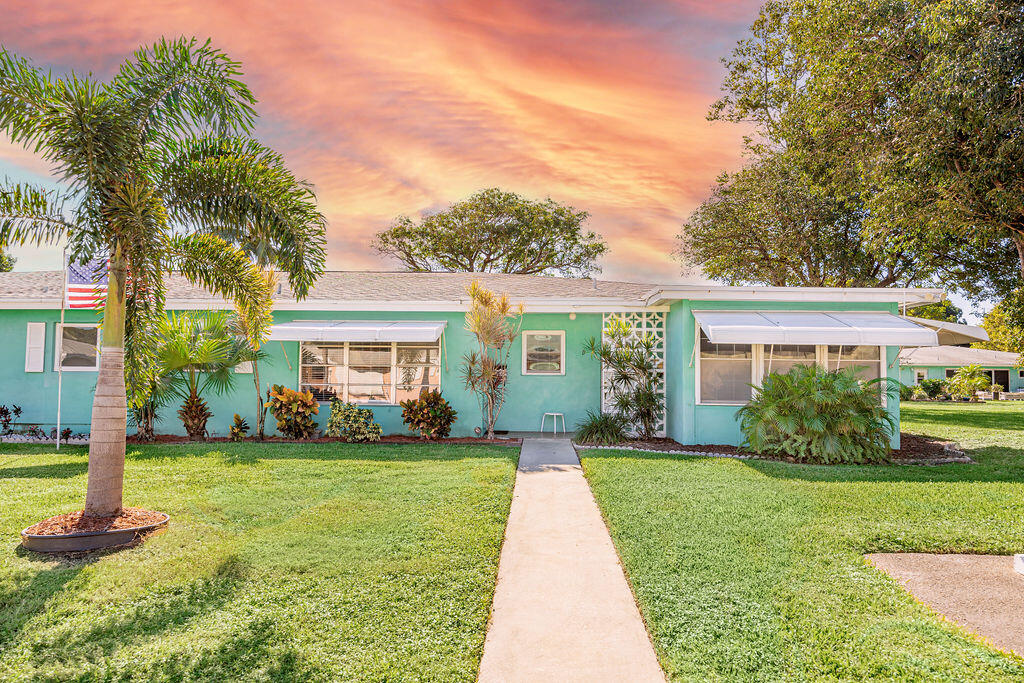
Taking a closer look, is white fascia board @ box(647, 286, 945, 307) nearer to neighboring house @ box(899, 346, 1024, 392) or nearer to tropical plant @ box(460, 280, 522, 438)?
tropical plant @ box(460, 280, 522, 438)

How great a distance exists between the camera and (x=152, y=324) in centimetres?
722

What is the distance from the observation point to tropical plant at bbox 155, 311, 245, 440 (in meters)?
11.8

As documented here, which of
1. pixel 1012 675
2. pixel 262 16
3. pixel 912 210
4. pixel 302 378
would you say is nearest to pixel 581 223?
pixel 912 210

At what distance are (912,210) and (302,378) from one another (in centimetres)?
1549

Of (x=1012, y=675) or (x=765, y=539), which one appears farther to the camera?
(x=765, y=539)

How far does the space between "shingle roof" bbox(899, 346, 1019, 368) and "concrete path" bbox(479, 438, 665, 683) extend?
30272 millimetres

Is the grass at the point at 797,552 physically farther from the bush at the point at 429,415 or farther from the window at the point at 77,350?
the window at the point at 77,350

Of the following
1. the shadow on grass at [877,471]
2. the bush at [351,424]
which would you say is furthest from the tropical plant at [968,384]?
the bush at [351,424]

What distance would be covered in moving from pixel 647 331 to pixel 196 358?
9.72 m

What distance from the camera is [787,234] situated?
2252 centimetres

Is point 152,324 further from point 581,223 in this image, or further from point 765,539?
point 581,223

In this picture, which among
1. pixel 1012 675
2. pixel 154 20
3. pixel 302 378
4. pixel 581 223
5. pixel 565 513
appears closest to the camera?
pixel 1012 675

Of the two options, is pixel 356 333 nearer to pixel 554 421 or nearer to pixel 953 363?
pixel 554 421

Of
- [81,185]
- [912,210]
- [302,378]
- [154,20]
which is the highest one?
[154,20]
